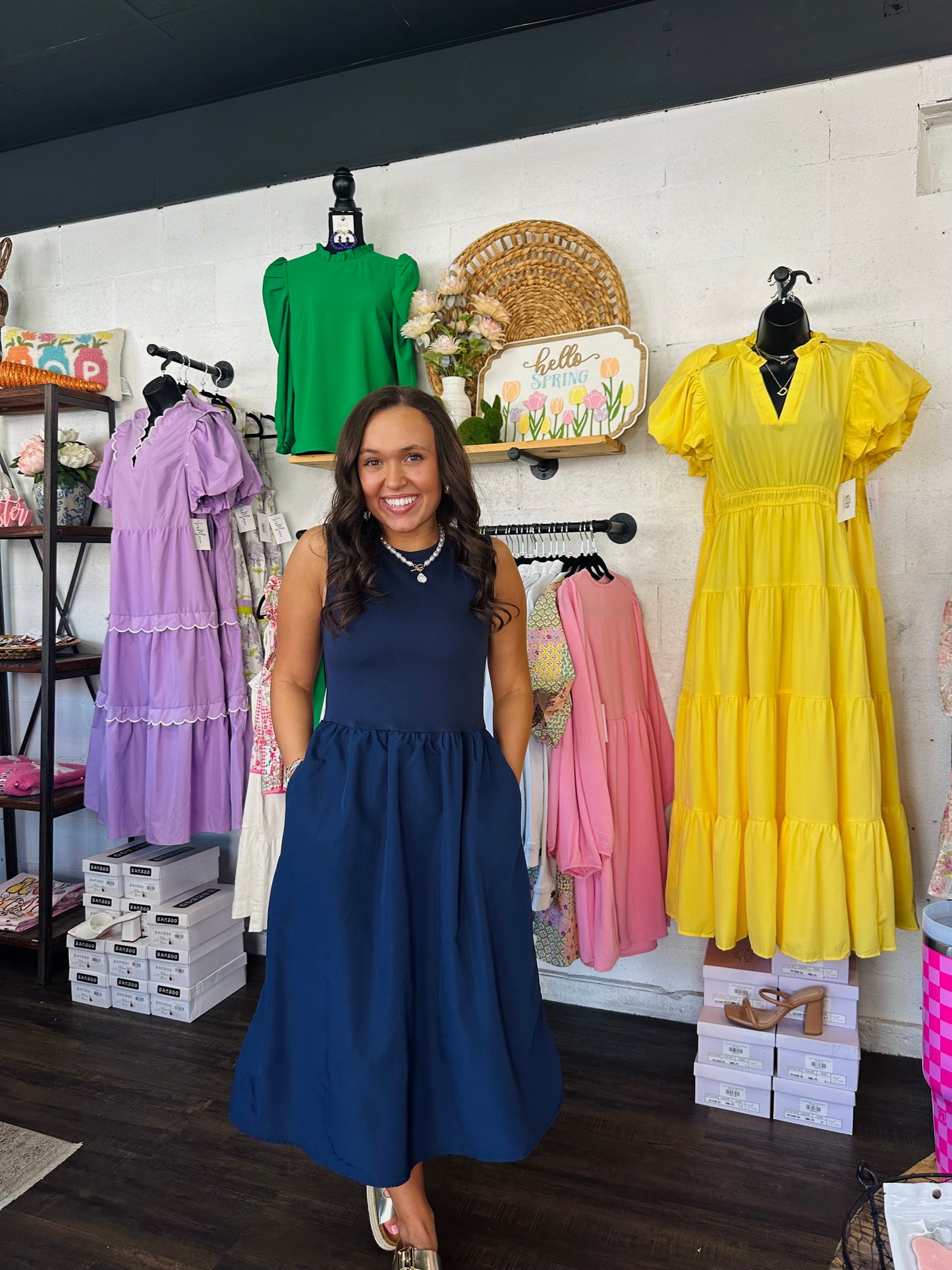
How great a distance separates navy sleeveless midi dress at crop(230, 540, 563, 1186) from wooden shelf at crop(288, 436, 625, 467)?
1.02m

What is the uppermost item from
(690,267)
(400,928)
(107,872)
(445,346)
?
(690,267)

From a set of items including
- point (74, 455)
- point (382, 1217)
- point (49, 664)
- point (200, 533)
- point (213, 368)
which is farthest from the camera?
point (74, 455)

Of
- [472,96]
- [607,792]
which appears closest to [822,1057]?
[607,792]

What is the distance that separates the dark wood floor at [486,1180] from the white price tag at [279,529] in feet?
5.44

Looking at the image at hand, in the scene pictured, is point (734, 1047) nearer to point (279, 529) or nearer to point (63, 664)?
point (279, 529)

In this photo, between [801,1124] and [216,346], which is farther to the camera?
[216,346]

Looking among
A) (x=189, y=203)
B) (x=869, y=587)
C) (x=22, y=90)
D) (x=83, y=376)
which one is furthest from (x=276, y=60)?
(x=869, y=587)

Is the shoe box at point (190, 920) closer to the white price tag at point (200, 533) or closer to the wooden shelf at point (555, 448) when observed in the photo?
the white price tag at point (200, 533)

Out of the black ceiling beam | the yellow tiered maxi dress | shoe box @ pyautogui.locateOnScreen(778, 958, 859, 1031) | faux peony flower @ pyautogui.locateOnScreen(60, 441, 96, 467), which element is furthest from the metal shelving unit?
shoe box @ pyautogui.locateOnScreen(778, 958, 859, 1031)

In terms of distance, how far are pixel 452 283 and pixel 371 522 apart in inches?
52.7

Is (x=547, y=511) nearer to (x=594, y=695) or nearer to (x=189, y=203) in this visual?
(x=594, y=695)

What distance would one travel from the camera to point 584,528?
2.59 meters

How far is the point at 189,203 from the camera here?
3.35 meters

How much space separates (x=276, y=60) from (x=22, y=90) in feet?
3.09
